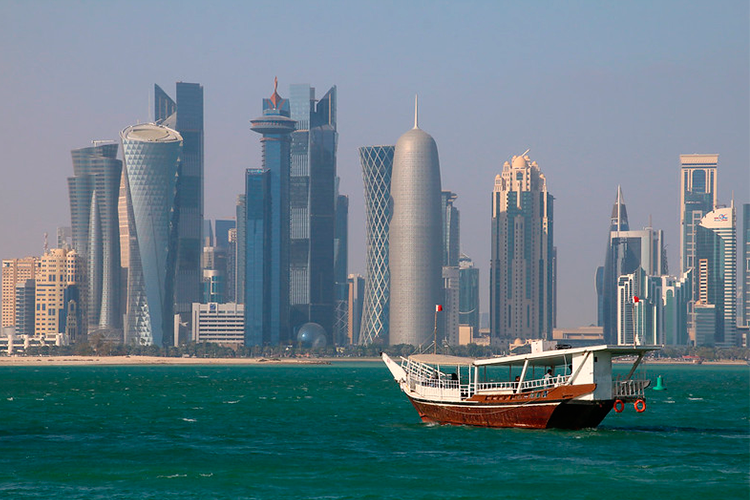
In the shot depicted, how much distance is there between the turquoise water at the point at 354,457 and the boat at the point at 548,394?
133cm

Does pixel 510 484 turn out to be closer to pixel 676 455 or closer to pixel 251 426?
pixel 676 455

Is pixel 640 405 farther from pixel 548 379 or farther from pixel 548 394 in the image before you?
pixel 548 379

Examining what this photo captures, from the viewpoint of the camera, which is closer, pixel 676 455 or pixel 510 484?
pixel 510 484

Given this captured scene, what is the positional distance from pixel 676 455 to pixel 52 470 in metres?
43.0

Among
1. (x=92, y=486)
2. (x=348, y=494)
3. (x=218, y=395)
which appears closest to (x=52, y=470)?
(x=92, y=486)

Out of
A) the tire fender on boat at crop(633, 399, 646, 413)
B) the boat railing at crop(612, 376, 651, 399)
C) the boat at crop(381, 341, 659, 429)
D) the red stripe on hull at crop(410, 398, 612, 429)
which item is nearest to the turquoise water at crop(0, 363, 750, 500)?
the red stripe on hull at crop(410, 398, 612, 429)

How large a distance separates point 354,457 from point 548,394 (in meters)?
17.8

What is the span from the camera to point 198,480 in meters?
68.9

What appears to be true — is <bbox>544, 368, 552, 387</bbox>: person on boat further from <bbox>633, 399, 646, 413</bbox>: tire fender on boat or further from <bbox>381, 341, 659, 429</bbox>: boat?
<bbox>633, 399, 646, 413</bbox>: tire fender on boat

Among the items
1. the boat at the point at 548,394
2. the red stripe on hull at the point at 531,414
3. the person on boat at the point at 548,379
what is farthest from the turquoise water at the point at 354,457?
the person on boat at the point at 548,379

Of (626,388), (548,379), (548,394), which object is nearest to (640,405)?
(626,388)

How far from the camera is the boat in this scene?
87375 millimetres

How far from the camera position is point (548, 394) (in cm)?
Result: 8912

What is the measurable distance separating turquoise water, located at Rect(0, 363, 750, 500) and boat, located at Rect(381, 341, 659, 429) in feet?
4.37
